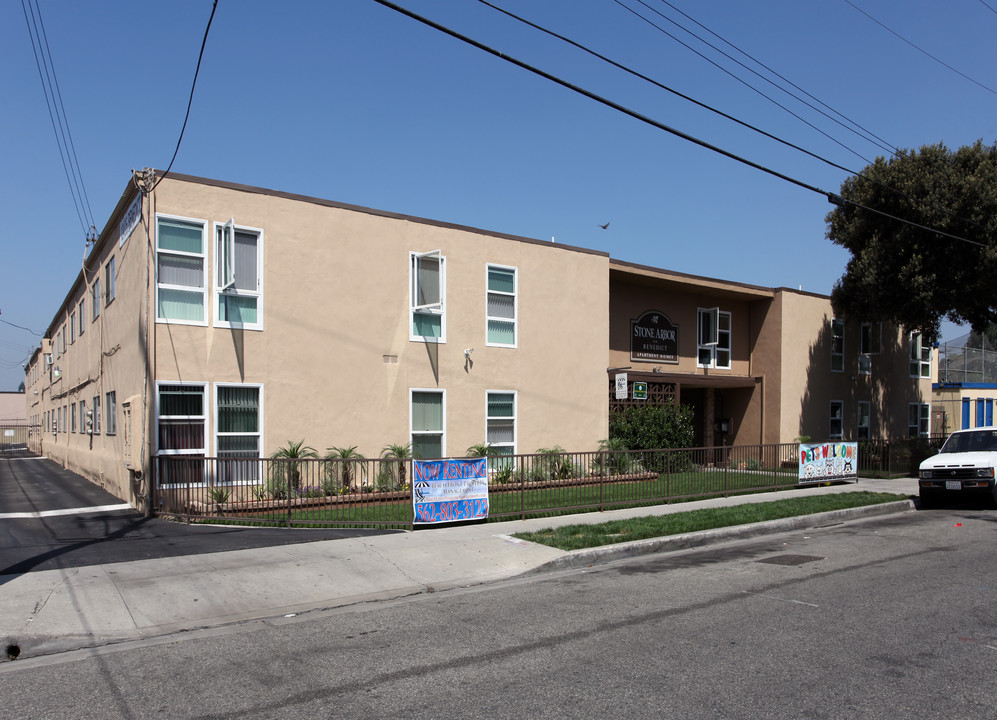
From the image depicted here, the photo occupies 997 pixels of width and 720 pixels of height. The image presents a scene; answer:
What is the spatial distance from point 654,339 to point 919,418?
14729mm

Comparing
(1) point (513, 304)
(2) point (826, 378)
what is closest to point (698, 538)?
(1) point (513, 304)

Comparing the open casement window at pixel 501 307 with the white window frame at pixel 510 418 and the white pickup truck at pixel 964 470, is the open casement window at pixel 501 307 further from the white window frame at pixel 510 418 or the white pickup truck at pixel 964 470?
the white pickup truck at pixel 964 470

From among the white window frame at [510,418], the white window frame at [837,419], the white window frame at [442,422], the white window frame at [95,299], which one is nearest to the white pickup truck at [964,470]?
the white window frame at [510,418]

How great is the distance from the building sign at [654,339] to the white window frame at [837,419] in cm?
700

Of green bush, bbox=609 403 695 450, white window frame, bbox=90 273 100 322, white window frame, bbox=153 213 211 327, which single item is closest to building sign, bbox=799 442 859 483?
green bush, bbox=609 403 695 450

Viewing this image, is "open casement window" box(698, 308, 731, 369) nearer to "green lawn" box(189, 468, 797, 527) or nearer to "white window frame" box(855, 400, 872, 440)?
"white window frame" box(855, 400, 872, 440)

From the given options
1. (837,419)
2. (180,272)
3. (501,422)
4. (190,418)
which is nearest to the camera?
(190,418)

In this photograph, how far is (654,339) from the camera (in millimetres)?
23797

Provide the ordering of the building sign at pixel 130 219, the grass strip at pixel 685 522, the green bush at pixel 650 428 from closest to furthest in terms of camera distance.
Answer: the grass strip at pixel 685 522 → the building sign at pixel 130 219 → the green bush at pixel 650 428

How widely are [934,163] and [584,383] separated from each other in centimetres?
1229

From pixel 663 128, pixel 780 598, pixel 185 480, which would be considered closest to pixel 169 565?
pixel 185 480

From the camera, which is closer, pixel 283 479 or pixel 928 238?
pixel 283 479

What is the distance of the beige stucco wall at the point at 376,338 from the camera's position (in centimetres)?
1480

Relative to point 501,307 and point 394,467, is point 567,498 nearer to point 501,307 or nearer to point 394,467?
point 394,467
